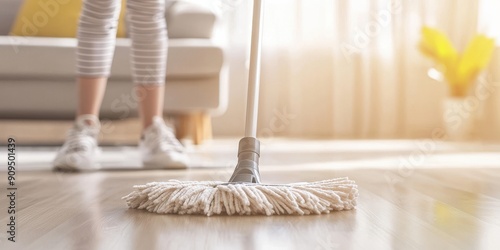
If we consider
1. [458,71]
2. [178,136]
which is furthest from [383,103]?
[178,136]

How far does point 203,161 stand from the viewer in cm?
212

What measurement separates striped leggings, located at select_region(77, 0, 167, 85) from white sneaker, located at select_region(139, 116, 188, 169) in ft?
0.35

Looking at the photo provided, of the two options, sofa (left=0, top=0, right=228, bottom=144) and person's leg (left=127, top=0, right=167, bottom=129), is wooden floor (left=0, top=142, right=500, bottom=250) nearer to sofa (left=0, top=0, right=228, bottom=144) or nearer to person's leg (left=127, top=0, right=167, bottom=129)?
person's leg (left=127, top=0, right=167, bottom=129)

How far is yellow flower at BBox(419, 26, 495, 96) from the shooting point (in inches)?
144

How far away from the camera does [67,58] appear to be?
2736 mm

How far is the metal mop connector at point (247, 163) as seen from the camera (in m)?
1.06

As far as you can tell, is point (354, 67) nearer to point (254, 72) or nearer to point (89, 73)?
point (89, 73)

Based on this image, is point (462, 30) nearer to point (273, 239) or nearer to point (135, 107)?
point (135, 107)

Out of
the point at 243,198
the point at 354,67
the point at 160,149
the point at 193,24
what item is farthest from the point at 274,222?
the point at 354,67

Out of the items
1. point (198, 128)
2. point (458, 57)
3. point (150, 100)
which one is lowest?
point (198, 128)

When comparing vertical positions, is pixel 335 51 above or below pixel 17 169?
above

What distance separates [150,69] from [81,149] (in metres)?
0.24

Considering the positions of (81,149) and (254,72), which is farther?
(81,149)

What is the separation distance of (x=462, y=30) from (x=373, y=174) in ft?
8.04
